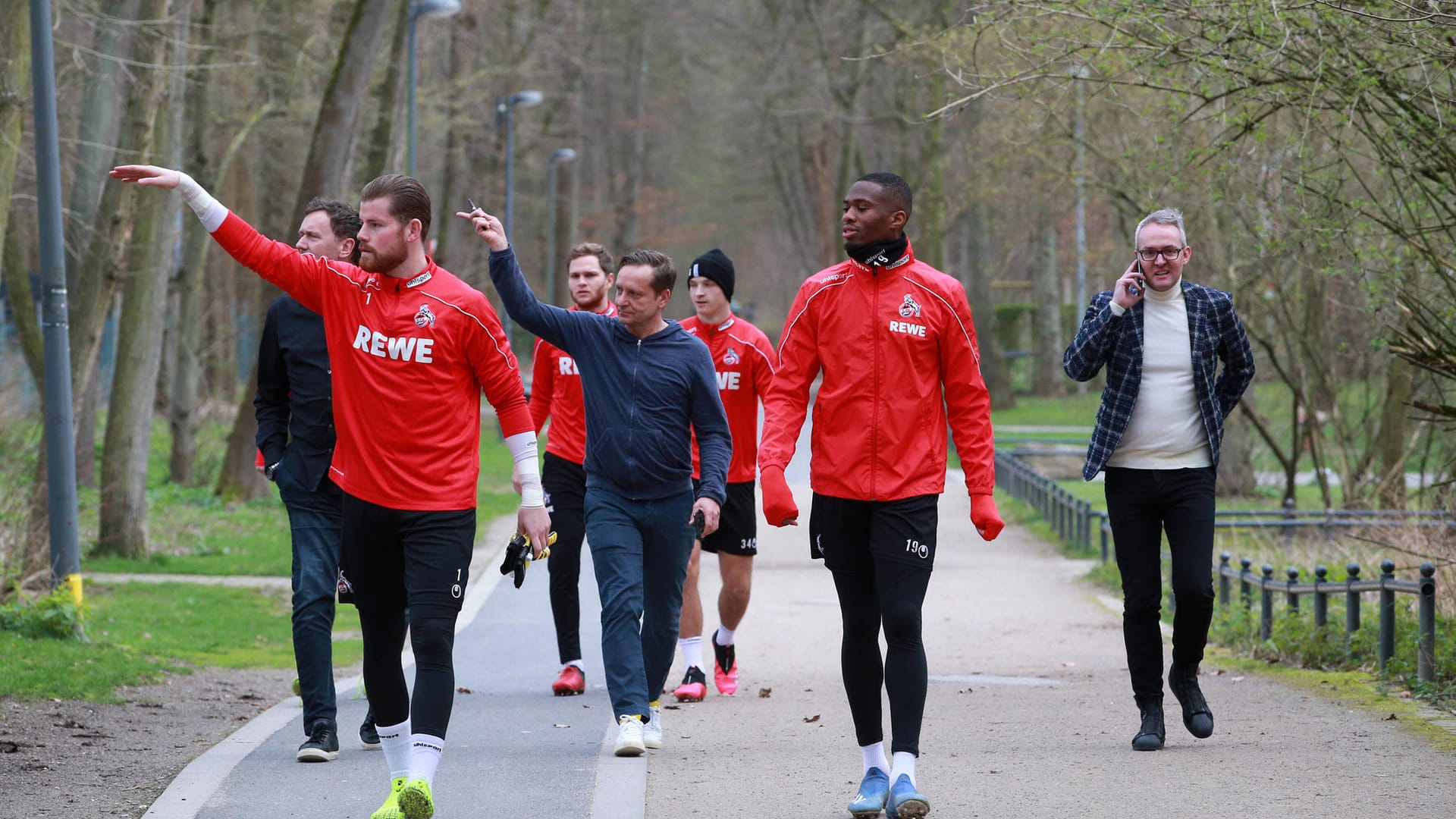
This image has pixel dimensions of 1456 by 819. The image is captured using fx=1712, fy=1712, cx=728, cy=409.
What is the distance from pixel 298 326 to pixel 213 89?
1633 cm

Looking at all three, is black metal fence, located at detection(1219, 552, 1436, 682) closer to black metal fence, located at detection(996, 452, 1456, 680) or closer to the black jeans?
black metal fence, located at detection(996, 452, 1456, 680)

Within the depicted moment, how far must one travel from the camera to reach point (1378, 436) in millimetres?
17141

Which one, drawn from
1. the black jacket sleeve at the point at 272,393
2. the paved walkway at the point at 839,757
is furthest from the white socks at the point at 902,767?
the black jacket sleeve at the point at 272,393

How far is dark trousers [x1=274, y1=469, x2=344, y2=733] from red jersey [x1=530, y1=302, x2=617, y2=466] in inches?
59.5

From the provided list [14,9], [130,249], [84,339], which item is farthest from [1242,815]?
[130,249]

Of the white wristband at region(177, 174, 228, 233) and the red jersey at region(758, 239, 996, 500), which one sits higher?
the white wristband at region(177, 174, 228, 233)

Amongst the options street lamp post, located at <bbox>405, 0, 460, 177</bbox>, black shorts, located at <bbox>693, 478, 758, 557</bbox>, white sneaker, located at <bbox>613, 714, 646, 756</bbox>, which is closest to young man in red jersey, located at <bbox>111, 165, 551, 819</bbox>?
white sneaker, located at <bbox>613, 714, 646, 756</bbox>

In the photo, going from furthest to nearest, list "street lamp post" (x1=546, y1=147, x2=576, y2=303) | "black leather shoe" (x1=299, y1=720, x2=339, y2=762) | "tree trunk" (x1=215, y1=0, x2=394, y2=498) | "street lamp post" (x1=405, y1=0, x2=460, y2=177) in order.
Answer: "street lamp post" (x1=546, y1=147, x2=576, y2=303) → "street lamp post" (x1=405, y1=0, x2=460, y2=177) → "tree trunk" (x1=215, y1=0, x2=394, y2=498) → "black leather shoe" (x1=299, y1=720, x2=339, y2=762)

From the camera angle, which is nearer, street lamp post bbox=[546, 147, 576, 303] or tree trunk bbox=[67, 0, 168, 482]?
tree trunk bbox=[67, 0, 168, 482]

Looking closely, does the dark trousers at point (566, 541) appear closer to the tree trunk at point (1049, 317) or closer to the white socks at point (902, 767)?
the white socks at point (902, 767)

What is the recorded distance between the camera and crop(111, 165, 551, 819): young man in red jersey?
517 cm

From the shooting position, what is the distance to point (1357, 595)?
8602mm

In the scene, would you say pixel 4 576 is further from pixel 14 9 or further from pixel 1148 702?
pixel 1148 702

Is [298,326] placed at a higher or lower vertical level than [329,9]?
lower
